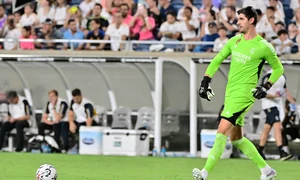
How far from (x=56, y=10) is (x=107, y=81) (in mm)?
2785

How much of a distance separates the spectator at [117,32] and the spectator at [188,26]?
4.16 feet

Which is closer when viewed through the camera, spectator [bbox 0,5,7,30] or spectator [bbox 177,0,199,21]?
spectator [bbox 177,0,199,21]

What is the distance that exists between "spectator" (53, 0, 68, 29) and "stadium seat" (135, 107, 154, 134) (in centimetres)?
328

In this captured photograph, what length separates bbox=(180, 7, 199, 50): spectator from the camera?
20.4 m

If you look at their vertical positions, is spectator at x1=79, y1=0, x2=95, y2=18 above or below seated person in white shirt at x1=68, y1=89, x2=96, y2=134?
above

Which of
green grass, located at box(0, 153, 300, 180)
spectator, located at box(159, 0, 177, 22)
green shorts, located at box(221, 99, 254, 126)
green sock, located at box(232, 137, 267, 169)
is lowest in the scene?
green grass, located at box(0, 153, 300, 180)

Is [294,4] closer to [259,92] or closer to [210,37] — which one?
[210,37]

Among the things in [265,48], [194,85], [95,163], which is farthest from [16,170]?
[194,85]

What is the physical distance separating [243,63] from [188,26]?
8.72m

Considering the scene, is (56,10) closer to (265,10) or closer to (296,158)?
(265,10)

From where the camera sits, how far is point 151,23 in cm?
2058

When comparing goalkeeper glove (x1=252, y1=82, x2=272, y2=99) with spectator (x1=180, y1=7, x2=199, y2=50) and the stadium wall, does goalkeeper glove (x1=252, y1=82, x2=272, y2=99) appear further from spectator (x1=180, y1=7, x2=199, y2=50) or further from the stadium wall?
spectator (x1=180, y1=7, x2=199, y2=50)

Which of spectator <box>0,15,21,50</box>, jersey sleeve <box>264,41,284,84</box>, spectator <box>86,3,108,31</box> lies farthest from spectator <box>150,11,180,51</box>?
jersey sleeve <box>264,41,284,84</box>

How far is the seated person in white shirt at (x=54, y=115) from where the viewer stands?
19.9 m
